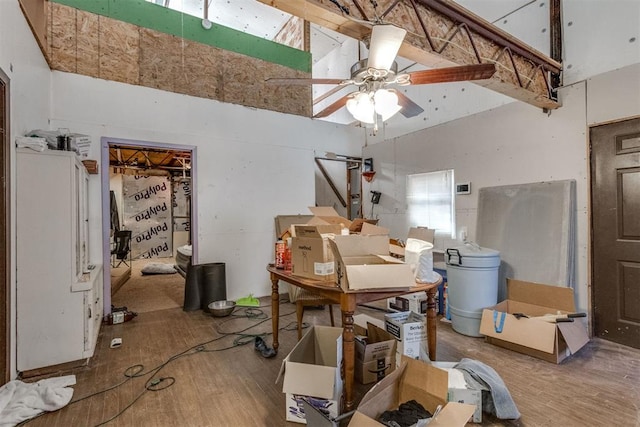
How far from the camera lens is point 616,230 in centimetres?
281

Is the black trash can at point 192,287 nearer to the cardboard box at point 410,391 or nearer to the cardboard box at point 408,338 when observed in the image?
the cardboard box at point 408,338

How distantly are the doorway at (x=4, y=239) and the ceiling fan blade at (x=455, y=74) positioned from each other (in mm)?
2765

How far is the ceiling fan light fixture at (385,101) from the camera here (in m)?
2.18

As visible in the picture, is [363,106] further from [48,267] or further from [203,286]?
[203,286]

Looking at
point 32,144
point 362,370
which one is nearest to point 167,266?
Result: point 32,144

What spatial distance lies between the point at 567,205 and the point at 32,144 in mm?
4658

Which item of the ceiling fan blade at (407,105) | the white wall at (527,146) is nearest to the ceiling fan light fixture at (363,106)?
the ceiling fan blade at (407,105)

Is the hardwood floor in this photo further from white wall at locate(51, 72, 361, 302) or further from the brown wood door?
white wall at locate(51, 72, 361, 302)

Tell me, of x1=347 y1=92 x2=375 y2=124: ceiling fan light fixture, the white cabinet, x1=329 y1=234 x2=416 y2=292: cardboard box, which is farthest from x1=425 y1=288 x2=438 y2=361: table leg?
the white cabinet

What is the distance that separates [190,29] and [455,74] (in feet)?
12.2

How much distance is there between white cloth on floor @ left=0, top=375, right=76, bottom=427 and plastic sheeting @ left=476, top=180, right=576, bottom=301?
4.02 m

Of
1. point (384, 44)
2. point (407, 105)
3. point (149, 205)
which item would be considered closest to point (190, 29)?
point (407, 105)

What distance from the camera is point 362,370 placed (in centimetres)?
211

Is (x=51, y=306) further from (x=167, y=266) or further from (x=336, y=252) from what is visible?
(x=167, y=266)
